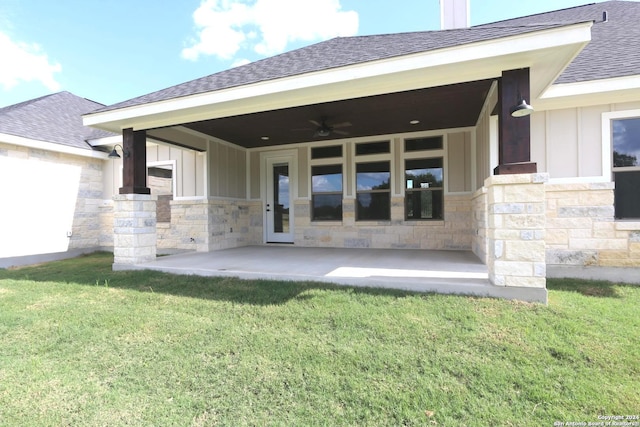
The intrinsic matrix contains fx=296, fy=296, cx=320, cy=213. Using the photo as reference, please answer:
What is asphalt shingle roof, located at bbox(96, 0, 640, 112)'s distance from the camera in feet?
12.2

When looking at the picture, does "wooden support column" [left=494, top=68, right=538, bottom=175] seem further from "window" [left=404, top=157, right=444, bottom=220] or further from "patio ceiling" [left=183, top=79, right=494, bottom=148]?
"window" [left=404, top=157, right=444, bottom=220]

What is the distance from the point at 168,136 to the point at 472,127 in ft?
21.8

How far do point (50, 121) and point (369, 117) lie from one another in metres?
8.96

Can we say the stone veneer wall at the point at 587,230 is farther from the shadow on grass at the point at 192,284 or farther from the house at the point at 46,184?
the house at the point at 46,184

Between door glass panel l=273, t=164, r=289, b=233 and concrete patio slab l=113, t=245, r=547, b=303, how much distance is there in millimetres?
1988

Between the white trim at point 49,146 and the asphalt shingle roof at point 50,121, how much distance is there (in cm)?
9

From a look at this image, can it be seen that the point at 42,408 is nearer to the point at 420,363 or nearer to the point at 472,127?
the point at 420,363

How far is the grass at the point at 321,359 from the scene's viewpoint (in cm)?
183

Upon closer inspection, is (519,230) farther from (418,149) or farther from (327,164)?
(327,164)

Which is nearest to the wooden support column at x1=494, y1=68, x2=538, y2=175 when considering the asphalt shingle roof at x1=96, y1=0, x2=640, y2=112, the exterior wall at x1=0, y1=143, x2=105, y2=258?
the asphalt shingle roof at x1=96, y1=0, x2=640, y2=112

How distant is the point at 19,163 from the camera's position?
696cm

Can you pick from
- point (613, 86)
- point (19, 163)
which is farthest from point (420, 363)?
point (19, 163)

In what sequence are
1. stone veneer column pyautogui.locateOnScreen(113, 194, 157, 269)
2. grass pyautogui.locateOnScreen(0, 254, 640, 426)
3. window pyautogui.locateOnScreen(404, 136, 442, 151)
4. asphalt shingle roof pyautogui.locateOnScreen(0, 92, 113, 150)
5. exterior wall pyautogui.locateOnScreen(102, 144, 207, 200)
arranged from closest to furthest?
grass pyautogui.locateOnScreen(0, 254, 640, 426), stone veneer column pyautogui.locateOnScreen(113, 194, 157, 269), window pyautogui.locateOnScreen(404, 136, 442, 151), asphalt shingle roof pyautogui.locateOnScreen(0, 92, 113, 150), exterior wall pyautogui.locateOnScreen(102, 144, 207, 200)

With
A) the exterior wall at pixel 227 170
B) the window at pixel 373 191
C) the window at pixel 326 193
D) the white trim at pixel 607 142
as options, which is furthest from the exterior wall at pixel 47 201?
the white trim at pixel 607 142
